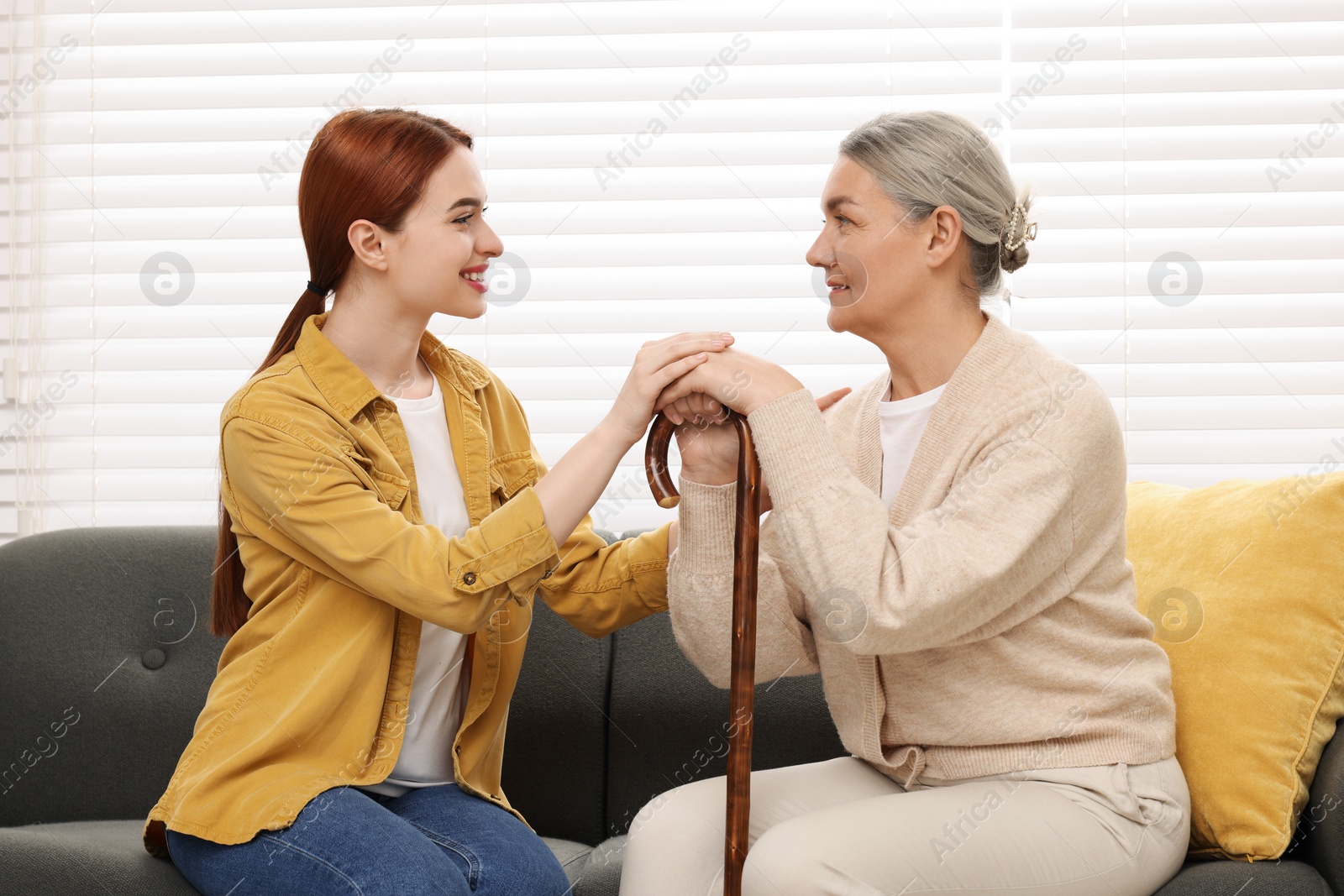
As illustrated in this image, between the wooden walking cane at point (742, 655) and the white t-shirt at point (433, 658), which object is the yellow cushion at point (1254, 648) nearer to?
the wooden walking cane at point (742, 655)

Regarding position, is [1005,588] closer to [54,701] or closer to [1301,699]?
[1301,699]

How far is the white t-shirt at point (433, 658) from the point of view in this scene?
169 cm

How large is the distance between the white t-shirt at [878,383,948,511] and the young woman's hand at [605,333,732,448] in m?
0.29

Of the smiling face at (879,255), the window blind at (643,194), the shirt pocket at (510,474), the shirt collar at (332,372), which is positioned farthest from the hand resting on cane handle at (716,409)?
the window blind at (643,194)

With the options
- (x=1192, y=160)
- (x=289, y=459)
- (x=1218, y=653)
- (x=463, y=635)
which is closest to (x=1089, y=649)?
(x=1218, y=653)

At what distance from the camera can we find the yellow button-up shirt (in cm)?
151

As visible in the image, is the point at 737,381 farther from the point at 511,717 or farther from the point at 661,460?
the point at 511,717

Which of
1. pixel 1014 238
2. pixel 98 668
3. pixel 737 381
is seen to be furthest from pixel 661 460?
pixel 98 668

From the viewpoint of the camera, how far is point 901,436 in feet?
5.57

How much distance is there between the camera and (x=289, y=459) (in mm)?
1556

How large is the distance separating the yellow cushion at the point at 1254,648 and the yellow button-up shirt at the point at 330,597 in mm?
959

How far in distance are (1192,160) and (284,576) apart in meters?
2.05

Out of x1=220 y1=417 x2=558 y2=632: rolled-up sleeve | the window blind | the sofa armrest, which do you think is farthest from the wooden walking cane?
the window blind

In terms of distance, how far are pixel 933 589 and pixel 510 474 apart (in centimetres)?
77
